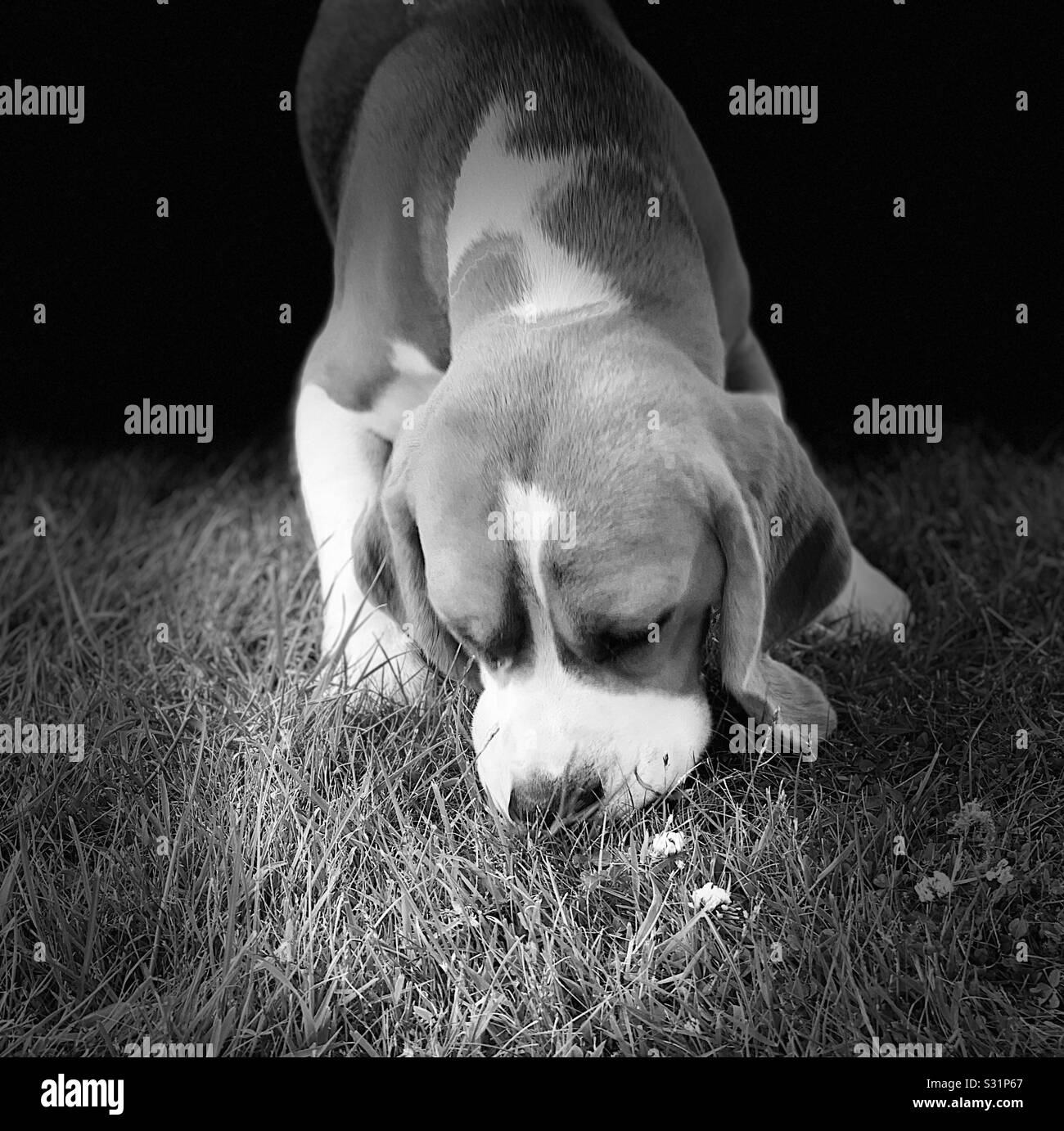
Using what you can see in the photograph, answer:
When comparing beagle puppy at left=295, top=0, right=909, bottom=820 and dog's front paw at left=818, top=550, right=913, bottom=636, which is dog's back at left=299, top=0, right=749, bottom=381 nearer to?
beagle puppy at left=295, top=0, right=909, bottom=820

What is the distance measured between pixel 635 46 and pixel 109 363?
3069mm

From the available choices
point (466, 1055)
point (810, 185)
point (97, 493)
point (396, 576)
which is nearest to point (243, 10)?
point (97, 493)

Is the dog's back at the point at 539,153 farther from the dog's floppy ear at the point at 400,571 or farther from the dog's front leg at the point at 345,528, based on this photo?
the dog's floppy ear at the point at 400,571

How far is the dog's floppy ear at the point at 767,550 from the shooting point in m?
3.08

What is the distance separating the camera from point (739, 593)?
10.2ft

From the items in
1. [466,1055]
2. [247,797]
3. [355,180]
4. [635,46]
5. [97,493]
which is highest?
[635,46]

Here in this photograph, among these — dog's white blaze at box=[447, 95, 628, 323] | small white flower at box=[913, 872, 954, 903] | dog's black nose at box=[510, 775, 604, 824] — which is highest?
dog's white blaze at box=[447, 95, 628, 323]

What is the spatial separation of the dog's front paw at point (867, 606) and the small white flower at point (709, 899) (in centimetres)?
135

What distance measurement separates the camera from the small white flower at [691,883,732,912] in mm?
2996

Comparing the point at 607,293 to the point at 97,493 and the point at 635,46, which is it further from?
the point at 97,493

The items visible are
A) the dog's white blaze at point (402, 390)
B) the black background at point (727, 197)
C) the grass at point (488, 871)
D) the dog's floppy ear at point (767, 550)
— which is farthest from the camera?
the black background at point (727, 197)

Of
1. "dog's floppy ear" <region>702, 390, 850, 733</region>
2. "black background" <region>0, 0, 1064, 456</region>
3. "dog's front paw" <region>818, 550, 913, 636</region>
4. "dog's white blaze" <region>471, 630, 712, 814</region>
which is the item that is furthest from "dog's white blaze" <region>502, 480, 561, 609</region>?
"black background" <region>0, 0, 1064, 456</region>

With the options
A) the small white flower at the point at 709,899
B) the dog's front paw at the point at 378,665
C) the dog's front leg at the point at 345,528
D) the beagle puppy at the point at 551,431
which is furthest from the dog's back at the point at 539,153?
the small white flower at the point at 709,899

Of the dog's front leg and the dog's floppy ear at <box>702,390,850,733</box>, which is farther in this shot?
the dog's front leg
